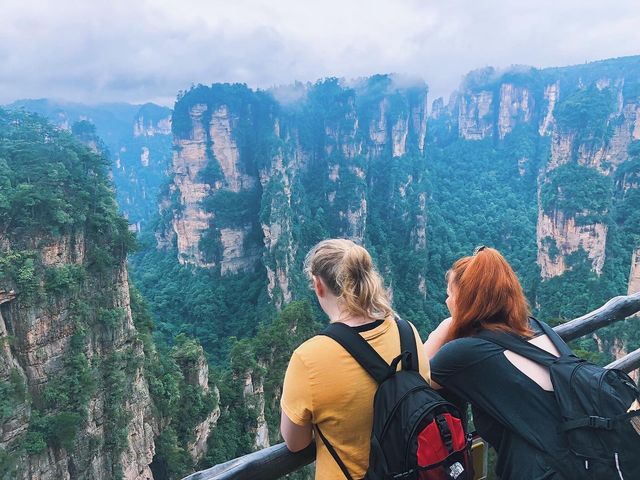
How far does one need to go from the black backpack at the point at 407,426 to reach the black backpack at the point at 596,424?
35cm

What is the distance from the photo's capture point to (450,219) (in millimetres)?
49656

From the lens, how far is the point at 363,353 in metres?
1.67

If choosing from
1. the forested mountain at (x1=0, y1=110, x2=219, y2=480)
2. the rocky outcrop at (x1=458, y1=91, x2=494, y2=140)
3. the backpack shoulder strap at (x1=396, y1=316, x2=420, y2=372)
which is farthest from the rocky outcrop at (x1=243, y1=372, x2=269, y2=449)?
the rocky outcrop at (x1=458, y1=91, x2=494, y2=140)

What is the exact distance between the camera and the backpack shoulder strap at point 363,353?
1.67 metres

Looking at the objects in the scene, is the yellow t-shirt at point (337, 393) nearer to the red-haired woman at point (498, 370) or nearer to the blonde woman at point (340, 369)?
the blonde woman at point (340, 369)

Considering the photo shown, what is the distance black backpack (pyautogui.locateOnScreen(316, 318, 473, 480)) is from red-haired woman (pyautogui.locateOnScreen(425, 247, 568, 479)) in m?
0.20

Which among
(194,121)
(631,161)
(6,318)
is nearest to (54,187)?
(6,318)

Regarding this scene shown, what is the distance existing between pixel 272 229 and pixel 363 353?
32075 mm

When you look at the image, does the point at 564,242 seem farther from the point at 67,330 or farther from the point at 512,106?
the point at 512,106

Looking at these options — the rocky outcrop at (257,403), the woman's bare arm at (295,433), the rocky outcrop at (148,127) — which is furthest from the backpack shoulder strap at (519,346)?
the rocky outcrop at (148,127)

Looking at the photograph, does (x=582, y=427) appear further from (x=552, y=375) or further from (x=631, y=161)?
(x=631, y=161)

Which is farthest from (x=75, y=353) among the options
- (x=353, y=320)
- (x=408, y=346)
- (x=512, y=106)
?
(x=512, y=106)

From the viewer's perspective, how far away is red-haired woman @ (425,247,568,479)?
167cm

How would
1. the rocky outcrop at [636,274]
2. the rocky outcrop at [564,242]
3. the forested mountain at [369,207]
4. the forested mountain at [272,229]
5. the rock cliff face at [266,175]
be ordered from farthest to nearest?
the rock cliff face at [266,175] < the forested mountain at [369,207] < the rocky outcrop at [564,242] < the rocky outcrop at [636,274] < the forested mountain at [272,229]
